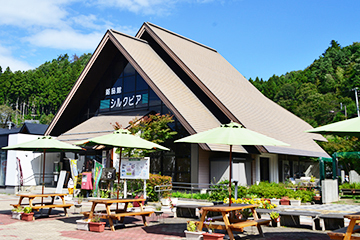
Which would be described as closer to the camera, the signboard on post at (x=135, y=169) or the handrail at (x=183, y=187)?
the signboard on post at (x=135, y=169)

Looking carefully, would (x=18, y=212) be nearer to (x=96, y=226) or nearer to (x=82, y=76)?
(x=96, y=226)

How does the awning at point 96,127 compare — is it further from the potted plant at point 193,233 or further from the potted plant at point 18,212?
the potted plant at point 193,233

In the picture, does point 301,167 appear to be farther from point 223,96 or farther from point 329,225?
point 329,225

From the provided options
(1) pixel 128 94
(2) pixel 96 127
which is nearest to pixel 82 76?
(1) pixel 128 94

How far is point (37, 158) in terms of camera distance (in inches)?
934

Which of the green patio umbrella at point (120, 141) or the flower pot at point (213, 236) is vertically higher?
the green patio umbrella at point (120, 141)

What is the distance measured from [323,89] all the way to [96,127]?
180ft

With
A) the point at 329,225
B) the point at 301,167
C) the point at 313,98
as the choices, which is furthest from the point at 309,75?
the point at 329,225

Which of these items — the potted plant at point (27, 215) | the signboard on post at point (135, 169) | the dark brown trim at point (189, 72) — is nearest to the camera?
the potted plant at point (27, 215)

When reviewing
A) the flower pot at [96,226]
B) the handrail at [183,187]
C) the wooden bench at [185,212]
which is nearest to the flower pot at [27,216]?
the flower pot at [96,226]

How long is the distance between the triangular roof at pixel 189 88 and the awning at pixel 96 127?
1.87m

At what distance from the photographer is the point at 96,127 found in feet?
73.2

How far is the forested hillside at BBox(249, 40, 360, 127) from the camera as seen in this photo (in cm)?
5650

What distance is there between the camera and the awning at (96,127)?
21156mm
